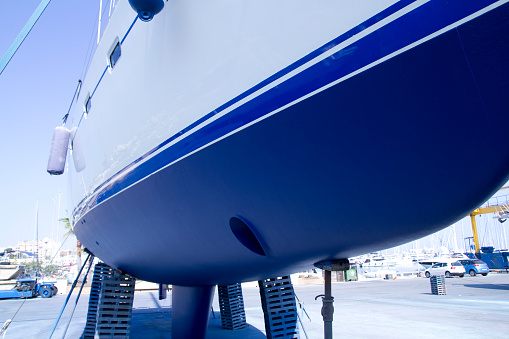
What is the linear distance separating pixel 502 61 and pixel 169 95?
5.99 feet

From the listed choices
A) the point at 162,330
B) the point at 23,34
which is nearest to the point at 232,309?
the point at 162,330

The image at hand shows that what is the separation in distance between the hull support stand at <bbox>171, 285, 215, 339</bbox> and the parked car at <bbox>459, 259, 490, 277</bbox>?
2740 centimetres

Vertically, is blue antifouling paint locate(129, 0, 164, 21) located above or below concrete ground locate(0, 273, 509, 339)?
above

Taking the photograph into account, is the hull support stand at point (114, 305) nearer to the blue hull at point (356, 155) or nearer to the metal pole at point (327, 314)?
the blue hull at point (356, 155)

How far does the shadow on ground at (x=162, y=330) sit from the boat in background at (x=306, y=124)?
562 centimetres

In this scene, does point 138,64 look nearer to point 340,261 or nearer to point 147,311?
point 340,261

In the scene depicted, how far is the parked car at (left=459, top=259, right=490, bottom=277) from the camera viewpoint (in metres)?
26.0

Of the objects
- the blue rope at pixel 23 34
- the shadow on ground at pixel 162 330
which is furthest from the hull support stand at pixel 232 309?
the blue rope at pixel 23 34

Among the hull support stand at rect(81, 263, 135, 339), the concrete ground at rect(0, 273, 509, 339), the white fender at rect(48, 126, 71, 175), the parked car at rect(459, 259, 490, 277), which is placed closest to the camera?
the white fender at rect(48, 126, 71, 175)

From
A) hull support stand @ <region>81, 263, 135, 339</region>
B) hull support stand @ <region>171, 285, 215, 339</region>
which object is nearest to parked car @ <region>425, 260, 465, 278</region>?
hull support stand @ <region>171, 285, 215, 339</region>

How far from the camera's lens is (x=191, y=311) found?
5016 millimetres

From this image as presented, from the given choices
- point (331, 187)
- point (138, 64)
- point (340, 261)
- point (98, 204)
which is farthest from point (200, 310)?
point (331, 187)

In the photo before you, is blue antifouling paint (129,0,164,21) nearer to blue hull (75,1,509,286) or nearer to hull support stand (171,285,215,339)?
blue hull (75,1,509,286)

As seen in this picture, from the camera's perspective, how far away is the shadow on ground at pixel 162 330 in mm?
7867
